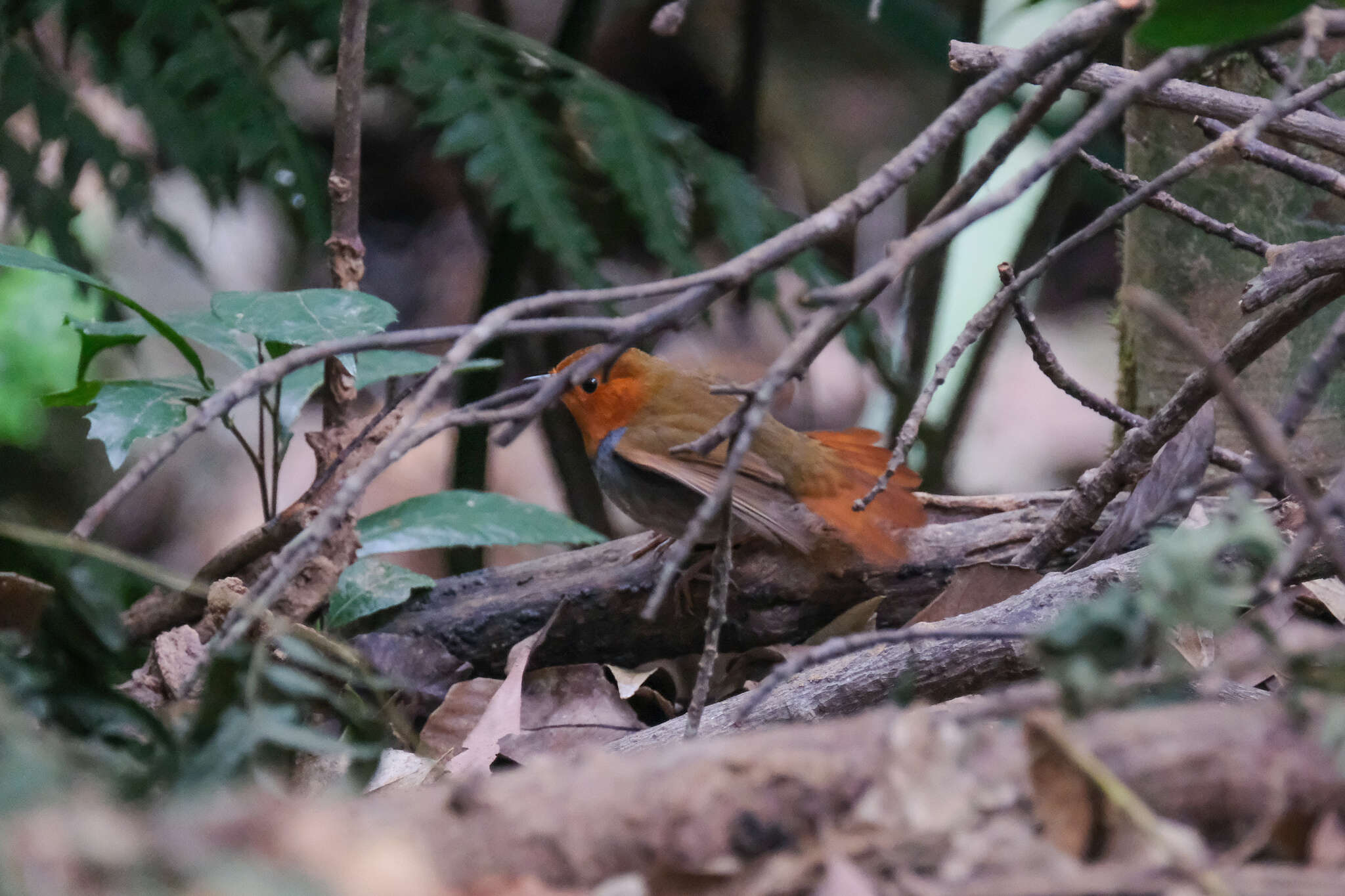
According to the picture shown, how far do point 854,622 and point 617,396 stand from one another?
0.91m

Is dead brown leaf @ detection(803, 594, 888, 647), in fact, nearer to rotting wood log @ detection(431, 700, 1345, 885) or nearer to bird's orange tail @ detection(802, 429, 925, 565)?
bird's orange tail @ detection(802, 429, 925, 565)

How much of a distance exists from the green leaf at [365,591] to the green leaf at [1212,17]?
1393mm

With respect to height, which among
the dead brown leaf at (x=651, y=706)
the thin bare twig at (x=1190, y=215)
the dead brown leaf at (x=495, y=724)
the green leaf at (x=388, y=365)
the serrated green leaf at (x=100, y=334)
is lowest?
the dead brown leaf at (x=651, y=706)

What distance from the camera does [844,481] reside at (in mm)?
2094

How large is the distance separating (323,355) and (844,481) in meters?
1.47

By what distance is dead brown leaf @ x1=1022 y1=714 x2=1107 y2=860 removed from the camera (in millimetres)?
610

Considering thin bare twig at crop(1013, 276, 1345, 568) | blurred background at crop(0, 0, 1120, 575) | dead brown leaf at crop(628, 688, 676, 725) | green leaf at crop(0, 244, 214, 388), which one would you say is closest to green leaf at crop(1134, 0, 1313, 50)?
thin bare twig at crop(1013, 276, 1345, 568)

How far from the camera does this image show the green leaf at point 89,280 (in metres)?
1.56

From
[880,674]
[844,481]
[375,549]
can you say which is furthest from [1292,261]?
[375,549]

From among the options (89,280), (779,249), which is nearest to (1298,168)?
(779,249)

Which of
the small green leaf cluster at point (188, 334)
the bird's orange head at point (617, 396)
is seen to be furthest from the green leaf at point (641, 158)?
the small green leaf cluster at point (188, 334)

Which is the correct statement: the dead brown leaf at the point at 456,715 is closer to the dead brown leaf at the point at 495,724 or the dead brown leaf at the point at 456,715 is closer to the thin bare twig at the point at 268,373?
the dead brown leaf at the point at 495,724

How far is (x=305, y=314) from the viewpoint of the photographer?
164cm

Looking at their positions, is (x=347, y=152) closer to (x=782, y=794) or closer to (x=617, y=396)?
(x=617, y=396)
